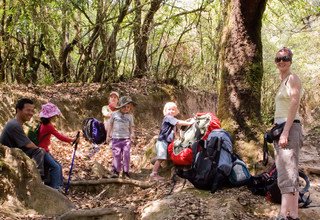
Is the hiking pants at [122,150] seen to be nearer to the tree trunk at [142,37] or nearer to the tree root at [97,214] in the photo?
the tree root at [97,214]

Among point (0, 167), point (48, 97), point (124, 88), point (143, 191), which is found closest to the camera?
point (0, 167)

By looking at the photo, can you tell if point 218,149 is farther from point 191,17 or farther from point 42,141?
point 191,17

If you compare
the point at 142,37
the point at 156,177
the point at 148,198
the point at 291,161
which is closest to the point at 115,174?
the point at 156,177

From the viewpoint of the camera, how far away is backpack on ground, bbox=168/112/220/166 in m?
6.22

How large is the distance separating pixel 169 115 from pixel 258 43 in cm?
201

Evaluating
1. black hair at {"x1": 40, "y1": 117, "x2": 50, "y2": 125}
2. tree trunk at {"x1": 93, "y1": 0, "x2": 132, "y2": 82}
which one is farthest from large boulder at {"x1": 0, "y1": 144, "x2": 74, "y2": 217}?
tree trunk at {"x1": 93, "y1": 0, "x2": 132, "y2": 82}

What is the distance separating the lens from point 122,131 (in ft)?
25.0

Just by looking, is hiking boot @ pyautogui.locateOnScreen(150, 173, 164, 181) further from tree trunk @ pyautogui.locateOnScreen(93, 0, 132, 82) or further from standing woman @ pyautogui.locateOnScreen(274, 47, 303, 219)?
tree trunk @ pyautogui.locateOnScreen(93, 0, 132, 82)

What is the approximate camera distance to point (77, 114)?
11.6 m

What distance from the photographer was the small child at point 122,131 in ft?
24.9

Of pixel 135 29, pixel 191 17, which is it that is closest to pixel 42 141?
pixel 135 29

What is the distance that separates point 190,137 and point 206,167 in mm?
786

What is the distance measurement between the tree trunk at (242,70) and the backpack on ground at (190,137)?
0.48 m

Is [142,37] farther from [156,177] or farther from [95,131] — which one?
[156,177]
